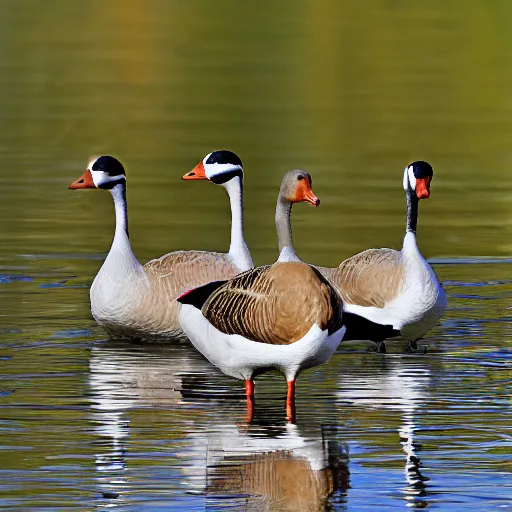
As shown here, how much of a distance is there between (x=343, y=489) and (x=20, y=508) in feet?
5.87

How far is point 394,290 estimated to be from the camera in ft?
44.4

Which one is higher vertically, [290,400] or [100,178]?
[100,178]

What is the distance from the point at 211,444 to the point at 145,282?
4066 millimetres

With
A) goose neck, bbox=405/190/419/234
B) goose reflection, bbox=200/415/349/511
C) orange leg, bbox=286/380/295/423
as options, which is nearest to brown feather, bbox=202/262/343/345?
orange leg, bbox=286/380/295/423

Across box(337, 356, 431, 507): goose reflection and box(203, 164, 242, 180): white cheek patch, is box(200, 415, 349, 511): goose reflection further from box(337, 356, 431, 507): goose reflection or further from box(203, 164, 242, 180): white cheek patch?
box(203, 164, 242, 180): white cheek patch

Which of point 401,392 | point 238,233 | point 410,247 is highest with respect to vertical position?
point 238,233

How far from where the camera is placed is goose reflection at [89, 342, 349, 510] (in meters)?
9.08

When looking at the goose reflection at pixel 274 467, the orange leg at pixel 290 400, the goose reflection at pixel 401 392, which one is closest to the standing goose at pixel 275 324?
the orange leg at pixel 290 400

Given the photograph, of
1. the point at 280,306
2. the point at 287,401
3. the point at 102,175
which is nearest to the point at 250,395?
the point at 287,401

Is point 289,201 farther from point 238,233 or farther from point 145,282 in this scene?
point 238,233

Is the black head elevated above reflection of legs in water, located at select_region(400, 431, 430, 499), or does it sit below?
above

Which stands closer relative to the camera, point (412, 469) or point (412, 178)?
point (412, 469)

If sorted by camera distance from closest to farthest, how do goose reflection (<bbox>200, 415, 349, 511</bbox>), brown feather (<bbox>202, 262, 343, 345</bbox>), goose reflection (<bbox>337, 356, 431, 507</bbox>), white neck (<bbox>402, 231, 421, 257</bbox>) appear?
goose reflection (<bbox>200, 415, 349, 511</bbox>), goose reflection (<bbox>337, 356, 431, 507</bbox>), brown feather (<bbox>202, 262, 343, 345</bbox>), white neck (<bbox>402, 231, 421, 257</bbox>)

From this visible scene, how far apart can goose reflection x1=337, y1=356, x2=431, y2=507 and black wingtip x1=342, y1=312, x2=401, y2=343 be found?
0.64ft
